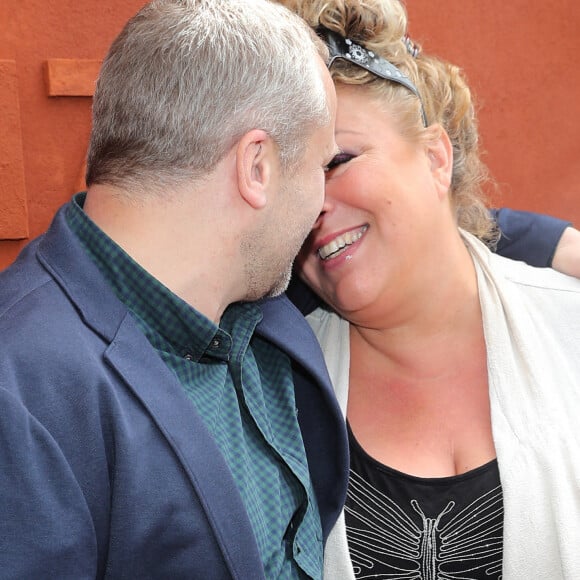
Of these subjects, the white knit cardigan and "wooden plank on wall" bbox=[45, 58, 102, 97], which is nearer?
the white knit cardigan

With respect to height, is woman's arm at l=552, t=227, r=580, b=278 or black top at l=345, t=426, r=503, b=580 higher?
woman's arm at l=552, t=227, r=580, b=278

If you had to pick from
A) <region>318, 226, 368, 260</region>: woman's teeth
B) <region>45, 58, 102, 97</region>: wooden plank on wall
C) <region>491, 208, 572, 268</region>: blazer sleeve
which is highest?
<region>318, 226, 368, 260</region>: woman's teeth

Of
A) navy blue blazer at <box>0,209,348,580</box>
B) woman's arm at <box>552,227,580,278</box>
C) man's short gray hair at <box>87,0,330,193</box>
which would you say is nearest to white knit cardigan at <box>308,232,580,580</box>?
woman's arm at <box>552,227,580,278</box>

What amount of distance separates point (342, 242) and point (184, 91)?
62 centimetres

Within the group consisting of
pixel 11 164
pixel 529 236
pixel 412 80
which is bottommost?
pixel 11 164

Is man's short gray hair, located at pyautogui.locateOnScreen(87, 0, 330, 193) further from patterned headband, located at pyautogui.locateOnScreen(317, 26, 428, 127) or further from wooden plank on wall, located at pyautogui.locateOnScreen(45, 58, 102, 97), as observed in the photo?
wooden plank on wall, located at pyautogui.locateOnScreen(45, 58, 102, 97)

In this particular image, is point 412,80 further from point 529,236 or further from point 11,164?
point 11,164

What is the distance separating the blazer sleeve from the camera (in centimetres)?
222

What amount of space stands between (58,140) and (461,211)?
167cm

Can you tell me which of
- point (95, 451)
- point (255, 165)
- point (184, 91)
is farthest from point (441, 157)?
point (95, 451)

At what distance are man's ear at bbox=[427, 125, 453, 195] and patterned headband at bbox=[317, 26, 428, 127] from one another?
5.7 inches

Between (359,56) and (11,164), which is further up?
(359,56)

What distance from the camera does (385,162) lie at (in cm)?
192

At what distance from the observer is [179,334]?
4.71ft
